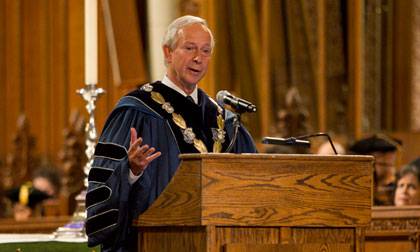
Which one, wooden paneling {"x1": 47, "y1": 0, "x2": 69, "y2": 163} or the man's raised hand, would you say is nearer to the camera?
the man's raised hand

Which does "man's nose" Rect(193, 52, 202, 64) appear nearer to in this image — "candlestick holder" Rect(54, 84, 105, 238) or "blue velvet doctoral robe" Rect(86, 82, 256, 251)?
"blue velvet doctoral robe" Rect(86, 82, 256, 251)

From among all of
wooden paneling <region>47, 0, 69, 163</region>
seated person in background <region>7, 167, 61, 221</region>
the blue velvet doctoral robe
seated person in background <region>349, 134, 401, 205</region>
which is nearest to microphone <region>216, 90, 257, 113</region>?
Answer: the blue velvet doctoral robe

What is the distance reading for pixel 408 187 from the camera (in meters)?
8.74

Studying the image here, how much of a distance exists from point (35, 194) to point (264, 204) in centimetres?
651

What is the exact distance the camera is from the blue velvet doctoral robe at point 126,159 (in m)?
4.95

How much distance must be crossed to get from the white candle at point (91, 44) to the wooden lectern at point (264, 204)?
1.57 m

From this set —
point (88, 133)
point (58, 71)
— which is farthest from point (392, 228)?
point (58, 71)

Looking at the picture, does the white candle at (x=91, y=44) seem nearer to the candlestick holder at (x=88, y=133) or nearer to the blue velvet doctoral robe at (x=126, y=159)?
the candlestick holder at (x=88, y=133)

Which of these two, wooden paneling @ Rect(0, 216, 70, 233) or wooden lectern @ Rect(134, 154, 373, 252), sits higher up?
wooden lectern @ Rect(134, 154, 373, 252)

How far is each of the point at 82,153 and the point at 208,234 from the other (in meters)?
7.21

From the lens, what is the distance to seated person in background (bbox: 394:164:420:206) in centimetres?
868

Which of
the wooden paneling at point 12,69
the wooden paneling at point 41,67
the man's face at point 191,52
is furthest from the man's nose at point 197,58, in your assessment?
the wooden paneling at point 12,69

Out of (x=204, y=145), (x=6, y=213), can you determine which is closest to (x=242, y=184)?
(x=204, y=145)

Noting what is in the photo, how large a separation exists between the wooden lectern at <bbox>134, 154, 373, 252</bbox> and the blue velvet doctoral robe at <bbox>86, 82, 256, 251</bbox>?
0.98 ft
